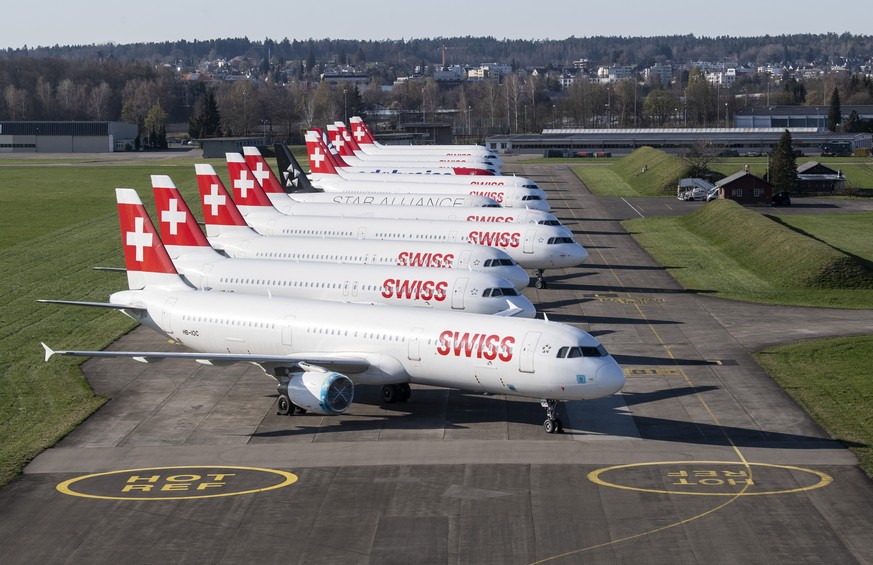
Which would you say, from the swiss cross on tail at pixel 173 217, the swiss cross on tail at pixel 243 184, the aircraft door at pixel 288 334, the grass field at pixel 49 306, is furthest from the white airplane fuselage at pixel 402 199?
Result: the aircraft door at pixel 288 334

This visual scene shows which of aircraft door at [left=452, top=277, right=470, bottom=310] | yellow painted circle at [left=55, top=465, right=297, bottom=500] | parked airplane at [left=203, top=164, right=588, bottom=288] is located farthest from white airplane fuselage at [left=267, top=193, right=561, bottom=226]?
yellow painted circle at [left=55, top=465, right=297, bottom=500]

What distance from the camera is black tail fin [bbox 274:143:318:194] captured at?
112419mm

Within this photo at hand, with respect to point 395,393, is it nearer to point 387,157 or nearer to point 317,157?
point 317,157

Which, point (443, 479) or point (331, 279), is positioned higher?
point (331, 279)

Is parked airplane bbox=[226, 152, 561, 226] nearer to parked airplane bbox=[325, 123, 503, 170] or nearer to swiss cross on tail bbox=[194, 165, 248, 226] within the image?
swiss cross on tail bbox=[194, 165, 248, 226]

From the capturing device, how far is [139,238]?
59.2 meters

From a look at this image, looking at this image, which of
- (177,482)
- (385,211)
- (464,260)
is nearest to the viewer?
(177,482)

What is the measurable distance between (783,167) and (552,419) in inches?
4644

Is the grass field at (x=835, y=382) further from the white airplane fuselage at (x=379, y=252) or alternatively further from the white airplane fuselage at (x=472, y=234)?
the white airplane fuselage at (x=472, y=234)

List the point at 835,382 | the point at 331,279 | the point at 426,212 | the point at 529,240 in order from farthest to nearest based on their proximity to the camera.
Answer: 1. the point at 426,212
2. the point at 529,240
3. the point at 331,279
4. the point at 835,382

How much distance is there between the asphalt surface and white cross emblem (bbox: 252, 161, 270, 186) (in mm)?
36630

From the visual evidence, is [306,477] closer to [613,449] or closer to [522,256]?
[613,449]

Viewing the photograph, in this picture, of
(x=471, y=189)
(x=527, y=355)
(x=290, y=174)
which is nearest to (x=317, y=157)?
(x=290, y=174)

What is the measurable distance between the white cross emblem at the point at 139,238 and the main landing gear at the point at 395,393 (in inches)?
614
